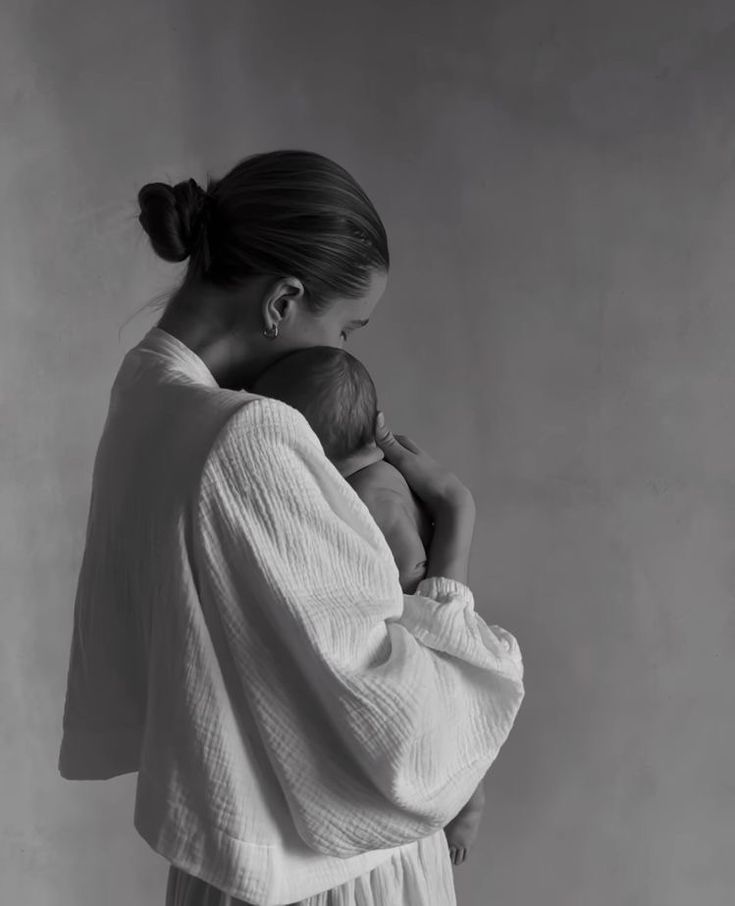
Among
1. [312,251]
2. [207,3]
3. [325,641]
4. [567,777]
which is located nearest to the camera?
[325,641]

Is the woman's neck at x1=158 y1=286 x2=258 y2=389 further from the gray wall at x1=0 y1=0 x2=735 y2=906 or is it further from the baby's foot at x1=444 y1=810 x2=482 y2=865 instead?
the gray wall at x1=0 y1=0 x2=735 y2=906

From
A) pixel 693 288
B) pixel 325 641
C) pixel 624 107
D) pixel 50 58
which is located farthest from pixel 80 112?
pixel 325 641

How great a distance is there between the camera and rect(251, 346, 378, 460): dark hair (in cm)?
122

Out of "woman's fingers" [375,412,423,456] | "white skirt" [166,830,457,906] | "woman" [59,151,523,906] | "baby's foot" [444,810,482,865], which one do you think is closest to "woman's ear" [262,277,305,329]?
"woman" [59,151,523,906]

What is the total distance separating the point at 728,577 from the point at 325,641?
1520 mm

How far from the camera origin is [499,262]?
2242 millimetres

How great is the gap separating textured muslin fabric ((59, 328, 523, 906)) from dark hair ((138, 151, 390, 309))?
0.17 meters

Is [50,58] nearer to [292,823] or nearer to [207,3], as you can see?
[207,3]

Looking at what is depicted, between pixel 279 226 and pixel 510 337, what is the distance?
122 cm

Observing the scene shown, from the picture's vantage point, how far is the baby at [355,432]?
4.03ft

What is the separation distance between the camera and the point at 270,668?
96 centimetres

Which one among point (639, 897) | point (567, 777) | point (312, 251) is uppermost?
point (312, 251)

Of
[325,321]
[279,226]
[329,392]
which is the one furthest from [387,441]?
[279,226]

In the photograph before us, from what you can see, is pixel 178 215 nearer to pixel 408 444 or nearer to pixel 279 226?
pixel 279 226
